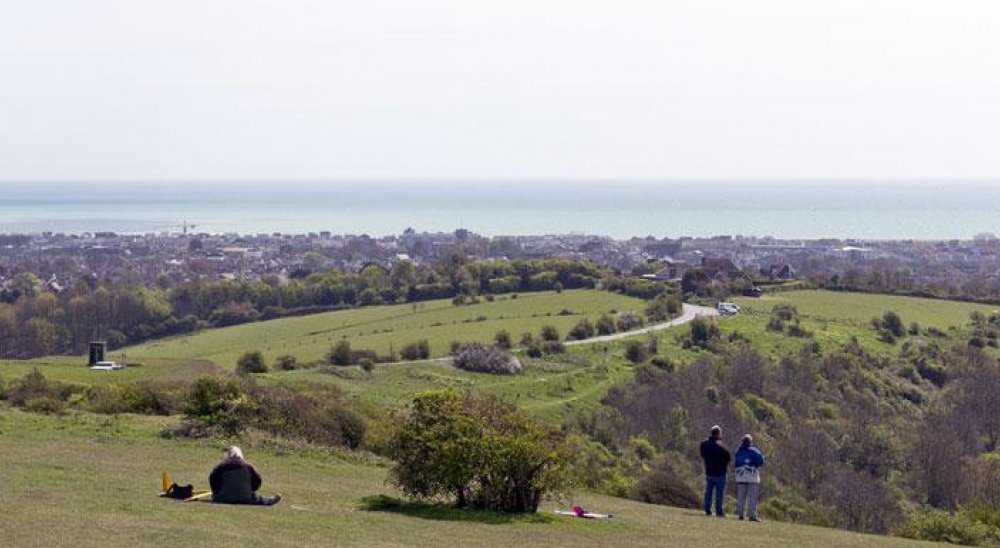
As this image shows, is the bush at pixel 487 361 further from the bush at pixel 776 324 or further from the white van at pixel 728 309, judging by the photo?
the white van at pixel 728 309

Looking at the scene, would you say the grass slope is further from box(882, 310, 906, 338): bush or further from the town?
the town

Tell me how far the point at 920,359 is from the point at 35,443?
53.5 meters

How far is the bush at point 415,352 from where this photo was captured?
56128 mm

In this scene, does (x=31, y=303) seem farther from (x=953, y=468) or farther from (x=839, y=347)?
(x=953, y=468)

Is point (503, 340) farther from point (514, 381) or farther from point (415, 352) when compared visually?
point (514, 381)

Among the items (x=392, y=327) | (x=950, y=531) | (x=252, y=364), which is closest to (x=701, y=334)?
(x=392, y=327)

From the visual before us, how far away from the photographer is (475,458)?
56.4 feet

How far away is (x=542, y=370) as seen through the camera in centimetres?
5472

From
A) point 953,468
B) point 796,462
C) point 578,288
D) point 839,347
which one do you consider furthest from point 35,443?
point 578,288

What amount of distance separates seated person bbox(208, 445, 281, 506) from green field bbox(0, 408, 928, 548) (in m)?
0.39

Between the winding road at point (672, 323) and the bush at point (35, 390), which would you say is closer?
the bush at point (35, 390)

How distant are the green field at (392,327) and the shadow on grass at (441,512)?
3812 cm

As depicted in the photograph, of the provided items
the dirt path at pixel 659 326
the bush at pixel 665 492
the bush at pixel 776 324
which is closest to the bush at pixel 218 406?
the bush at pixel 665 492

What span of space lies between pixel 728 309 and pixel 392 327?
21867 mm
